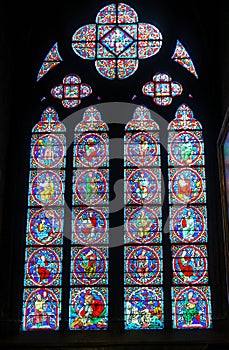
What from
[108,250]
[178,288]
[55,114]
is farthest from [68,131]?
[178,288]

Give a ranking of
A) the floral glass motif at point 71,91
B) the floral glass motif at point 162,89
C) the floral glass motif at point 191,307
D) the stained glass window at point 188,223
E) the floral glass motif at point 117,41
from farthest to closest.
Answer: the floral glass motif at point 117,41, the floral glass motif at point 71,91, the floral glass motif at point 162,89, the stained glass window at point 188,223, the floral glass motif at point 191,307

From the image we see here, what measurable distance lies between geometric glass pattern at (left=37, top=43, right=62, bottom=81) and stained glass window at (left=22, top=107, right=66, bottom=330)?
0.80m

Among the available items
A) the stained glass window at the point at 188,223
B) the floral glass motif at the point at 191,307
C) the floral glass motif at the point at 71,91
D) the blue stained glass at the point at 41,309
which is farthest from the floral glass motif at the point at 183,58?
the blue stained glass at the point at 41,309

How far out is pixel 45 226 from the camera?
41.9 feet

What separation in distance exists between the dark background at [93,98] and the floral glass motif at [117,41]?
124 mm

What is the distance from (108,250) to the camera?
40.9 ft

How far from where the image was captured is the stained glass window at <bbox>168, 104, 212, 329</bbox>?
473 inches

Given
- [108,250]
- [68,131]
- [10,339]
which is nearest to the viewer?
[10,339]

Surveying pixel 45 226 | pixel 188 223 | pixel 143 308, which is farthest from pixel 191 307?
pixel 45 226

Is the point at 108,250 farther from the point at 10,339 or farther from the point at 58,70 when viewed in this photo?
the point at 58,70

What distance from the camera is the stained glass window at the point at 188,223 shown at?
39.4 feet

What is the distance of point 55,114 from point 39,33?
5.52 ft

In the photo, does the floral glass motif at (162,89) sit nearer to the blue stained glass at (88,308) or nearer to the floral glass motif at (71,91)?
the floral glass motif at (71,91)

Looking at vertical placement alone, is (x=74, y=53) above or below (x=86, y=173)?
above
